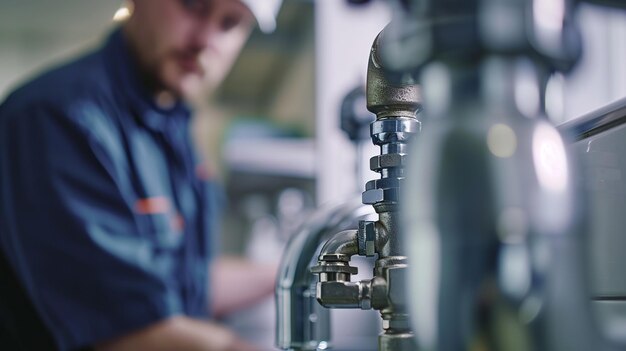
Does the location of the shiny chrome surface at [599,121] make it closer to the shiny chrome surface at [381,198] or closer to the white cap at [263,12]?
the shiny chrome surface at [381,198]

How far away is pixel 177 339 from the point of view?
0.85 meters

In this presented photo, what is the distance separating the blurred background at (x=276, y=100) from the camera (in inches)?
49.0

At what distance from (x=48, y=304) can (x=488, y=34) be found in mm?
725

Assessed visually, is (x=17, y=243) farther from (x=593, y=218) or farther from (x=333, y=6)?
(x=333, y=6)

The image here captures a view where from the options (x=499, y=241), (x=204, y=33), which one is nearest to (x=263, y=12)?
(x=204, y=33)

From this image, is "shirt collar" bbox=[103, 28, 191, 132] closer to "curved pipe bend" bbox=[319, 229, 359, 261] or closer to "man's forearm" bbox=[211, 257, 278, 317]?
"man's forearm" bbox=[211, 257, 278, 317]

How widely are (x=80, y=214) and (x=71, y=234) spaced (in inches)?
1.0

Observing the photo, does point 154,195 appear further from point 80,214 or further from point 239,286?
point 239,286

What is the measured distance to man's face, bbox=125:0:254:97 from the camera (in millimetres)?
993

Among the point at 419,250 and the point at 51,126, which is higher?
the point at 51,126

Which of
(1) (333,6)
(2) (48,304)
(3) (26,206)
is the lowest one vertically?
(2) (48,304)

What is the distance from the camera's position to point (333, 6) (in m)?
1.51

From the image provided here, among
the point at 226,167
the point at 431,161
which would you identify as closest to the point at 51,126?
the point at 431,161

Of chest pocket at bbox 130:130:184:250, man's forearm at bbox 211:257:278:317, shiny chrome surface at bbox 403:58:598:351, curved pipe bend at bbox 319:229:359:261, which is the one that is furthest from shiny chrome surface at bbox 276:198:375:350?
man's forearm at bbox 211:257:278:317
